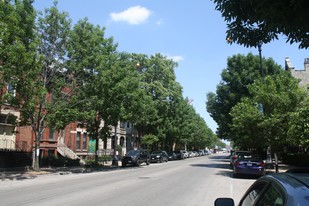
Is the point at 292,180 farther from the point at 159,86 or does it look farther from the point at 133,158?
the point at 159,86

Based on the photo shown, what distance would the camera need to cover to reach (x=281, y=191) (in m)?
2.87

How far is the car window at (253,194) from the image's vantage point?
143 inches

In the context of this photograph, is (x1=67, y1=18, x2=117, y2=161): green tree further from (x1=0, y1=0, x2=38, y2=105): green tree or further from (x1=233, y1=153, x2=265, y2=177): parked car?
(x1=233, y1=153, x2=265, y2=177): parked car

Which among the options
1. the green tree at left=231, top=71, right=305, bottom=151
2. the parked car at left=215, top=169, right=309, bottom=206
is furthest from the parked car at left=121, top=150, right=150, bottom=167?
the parked car at left=215, top=169, right=309, bottom=206

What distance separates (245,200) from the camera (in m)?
4.20

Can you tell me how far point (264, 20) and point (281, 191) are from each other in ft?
11.7

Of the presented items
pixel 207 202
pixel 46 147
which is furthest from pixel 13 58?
pixel 46 147

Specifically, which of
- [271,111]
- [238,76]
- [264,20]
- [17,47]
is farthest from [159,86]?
[264,20]

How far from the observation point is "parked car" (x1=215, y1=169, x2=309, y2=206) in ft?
8.55

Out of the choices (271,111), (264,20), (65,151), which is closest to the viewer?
(264,20)

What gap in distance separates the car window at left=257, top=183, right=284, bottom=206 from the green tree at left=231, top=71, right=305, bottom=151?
68.3 feet

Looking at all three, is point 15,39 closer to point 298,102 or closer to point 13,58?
point 13,58

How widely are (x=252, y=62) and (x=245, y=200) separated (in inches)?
1368

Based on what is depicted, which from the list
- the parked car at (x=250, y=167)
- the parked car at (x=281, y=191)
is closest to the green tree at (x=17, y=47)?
the parked car at (x=250, y=167)
